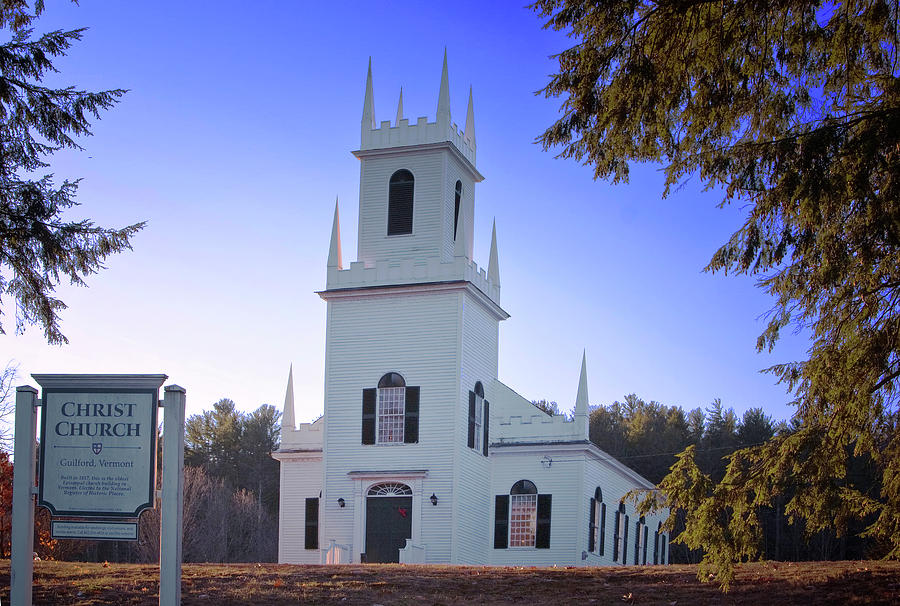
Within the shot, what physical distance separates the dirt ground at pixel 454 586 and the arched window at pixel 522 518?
45.7 feet

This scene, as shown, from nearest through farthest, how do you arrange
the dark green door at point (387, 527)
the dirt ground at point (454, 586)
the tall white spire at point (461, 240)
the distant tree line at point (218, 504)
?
the dirt ground at point (454, 586) < the dark green door at point (387, 527) < the tall white spire at point (461, 240) < the distant tree line at point (218, 504)

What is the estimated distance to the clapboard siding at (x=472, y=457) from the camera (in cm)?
3359

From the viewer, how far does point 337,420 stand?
3488 centimetres

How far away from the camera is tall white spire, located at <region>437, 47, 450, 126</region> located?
35.9 metres

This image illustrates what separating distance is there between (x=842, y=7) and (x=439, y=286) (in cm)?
2114

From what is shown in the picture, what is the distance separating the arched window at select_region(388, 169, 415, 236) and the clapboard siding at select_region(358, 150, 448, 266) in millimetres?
167

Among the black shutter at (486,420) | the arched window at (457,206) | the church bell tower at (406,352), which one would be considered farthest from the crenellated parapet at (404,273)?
the black shutter at (486,420)

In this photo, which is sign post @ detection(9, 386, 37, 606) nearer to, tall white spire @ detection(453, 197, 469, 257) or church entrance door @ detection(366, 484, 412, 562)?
church entrance door @ detection(366, 484, 412, 562)

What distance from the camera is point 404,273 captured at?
3475 cm

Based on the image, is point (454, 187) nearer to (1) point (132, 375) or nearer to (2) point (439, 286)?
(2) point (439, 286)

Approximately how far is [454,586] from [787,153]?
9744mm

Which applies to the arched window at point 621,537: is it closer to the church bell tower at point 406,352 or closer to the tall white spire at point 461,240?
the church bell tower at point 406,352

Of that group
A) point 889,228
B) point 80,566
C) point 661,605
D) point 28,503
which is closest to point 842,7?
point 889,228

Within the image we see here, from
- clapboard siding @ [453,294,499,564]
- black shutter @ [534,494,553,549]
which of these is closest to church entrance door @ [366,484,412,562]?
clapboard siding @ [453,294,499,564]
